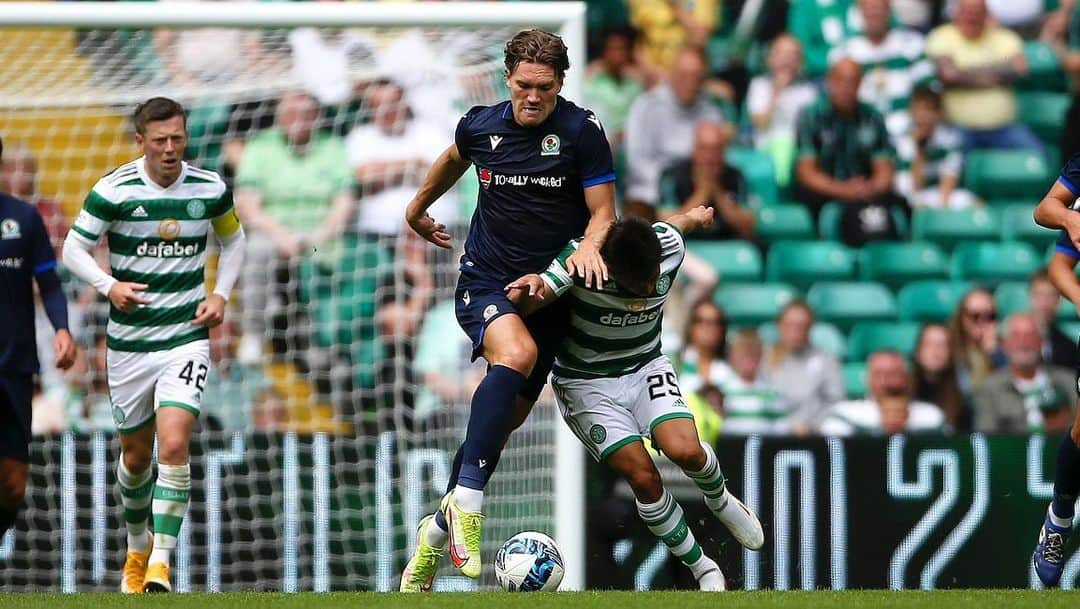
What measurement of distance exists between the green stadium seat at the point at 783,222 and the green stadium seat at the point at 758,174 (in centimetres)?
9

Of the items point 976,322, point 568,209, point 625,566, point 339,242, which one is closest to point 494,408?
point 568,209

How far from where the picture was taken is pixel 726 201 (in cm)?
1248

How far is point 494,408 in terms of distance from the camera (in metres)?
6.37

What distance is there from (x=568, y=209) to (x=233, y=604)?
2.00 metres

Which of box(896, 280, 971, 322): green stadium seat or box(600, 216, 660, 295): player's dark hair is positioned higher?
box(600, 216, 660, 295): player's dark hair

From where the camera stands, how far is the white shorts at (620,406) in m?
6.93

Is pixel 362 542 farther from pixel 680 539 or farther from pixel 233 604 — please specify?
pixel 233 604

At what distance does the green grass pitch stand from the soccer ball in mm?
453

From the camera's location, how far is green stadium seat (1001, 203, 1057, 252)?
42.3 feet

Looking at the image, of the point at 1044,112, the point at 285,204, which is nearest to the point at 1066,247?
the point at 285,204

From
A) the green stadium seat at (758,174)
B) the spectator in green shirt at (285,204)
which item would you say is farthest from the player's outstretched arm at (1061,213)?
the green stadium seat at (758,174)

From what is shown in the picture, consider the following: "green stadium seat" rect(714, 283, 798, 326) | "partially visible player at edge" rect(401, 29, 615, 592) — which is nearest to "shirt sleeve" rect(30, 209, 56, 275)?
"partially visible player at edge" rect(401, 29, 615, 592)

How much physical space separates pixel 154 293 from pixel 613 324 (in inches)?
82.3

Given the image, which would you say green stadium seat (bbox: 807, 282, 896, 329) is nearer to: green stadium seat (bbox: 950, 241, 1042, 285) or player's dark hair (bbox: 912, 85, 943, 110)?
green stadium seat (bbox: 950, 241, 1042, 285)
